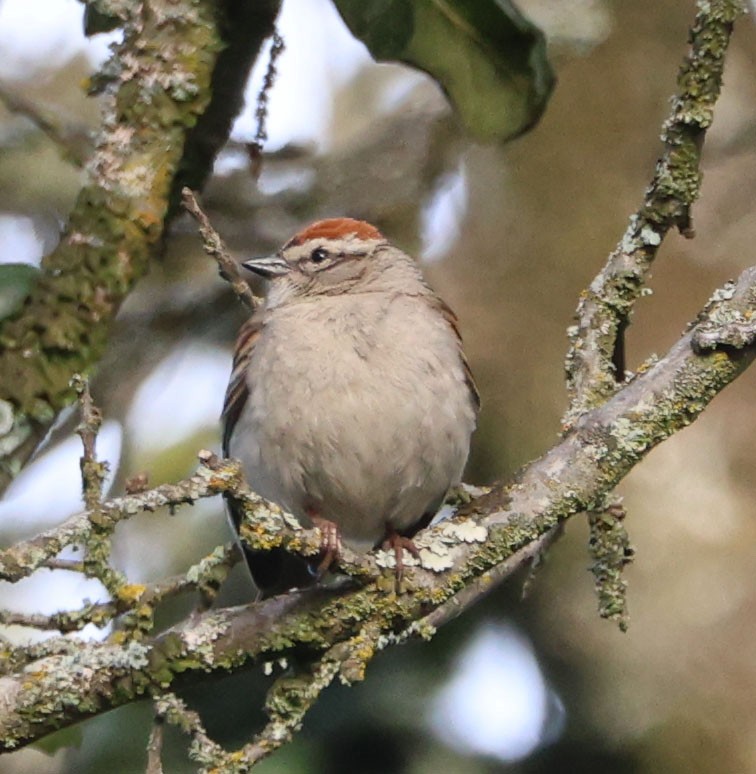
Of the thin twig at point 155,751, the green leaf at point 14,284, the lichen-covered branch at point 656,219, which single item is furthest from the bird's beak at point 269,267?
the thin twig at point 155,751

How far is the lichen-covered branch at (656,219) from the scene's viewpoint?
10.5 ft

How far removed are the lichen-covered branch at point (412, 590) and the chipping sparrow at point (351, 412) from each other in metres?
0.79

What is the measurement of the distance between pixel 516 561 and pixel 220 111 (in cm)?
167

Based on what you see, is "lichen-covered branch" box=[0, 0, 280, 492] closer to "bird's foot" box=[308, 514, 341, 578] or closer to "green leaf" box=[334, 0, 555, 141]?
"green leaf" box=[334, 0, 555, 141]

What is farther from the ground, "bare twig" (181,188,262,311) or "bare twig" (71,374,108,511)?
"bare twig" (181,188,262,311)

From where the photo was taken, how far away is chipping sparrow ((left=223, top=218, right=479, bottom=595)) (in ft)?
13.4

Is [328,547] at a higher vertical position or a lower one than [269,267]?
lower

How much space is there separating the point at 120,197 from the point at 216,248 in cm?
31

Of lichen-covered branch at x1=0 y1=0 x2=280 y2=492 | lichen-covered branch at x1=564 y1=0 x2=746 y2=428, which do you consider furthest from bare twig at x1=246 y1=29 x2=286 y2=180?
lichen-covered branch at x1=564 y1=0 x2=746 y2=428

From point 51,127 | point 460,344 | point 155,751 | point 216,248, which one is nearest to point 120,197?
point 216,248

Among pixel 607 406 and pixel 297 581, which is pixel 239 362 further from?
pixel 607 406

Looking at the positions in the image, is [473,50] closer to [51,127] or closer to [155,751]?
[51,127]

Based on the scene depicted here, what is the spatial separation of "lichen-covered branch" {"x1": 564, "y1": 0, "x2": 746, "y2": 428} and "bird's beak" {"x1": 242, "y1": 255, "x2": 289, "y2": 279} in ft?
5.37

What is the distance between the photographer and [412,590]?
313cm
